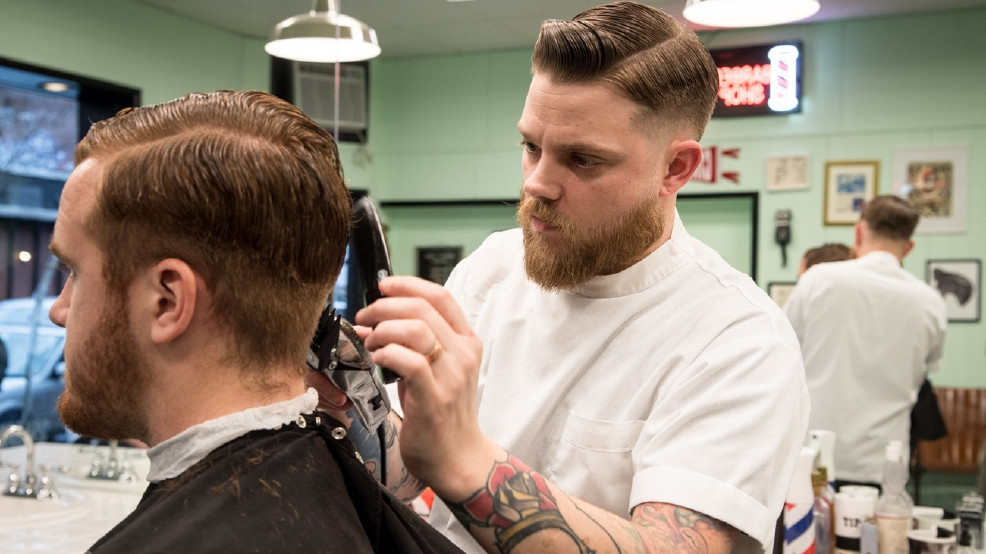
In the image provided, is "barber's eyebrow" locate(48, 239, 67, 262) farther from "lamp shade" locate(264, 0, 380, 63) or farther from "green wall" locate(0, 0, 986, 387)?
"green wall" locate(0, 0, 986, 387)

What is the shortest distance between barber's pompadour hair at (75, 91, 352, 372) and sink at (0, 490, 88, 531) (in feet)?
6.15

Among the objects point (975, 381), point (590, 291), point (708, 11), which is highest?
point (708, 11)

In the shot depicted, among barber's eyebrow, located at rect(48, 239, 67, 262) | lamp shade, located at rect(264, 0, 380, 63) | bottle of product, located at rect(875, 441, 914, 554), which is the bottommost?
bottle of product, located at rect(875, 441, 914, 554)

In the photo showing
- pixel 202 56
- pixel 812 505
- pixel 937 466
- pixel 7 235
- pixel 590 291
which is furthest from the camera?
pixel 202 56

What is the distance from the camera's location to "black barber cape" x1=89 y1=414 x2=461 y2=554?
3.19 feet

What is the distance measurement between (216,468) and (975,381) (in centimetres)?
533

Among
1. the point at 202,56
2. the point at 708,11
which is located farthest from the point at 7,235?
the point at 708,11

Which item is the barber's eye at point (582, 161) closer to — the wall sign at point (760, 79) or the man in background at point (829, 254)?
the man in background at point (829, 254)

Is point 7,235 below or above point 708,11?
below

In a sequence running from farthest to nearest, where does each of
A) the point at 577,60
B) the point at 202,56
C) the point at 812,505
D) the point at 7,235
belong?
the point at 202,56
the point at 7,235
the point at 812,505
the point at 577,60

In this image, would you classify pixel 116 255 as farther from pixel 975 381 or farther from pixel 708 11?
pixel 975 381

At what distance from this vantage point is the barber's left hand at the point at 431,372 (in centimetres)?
92

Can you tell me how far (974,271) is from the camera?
541cm

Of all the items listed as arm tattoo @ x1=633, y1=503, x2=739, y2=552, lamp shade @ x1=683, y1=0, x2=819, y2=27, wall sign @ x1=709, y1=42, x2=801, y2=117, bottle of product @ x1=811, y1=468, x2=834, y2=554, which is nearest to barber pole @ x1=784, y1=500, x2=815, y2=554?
bottle of product @ x1=811, y1=468, x2=834, y2=554
